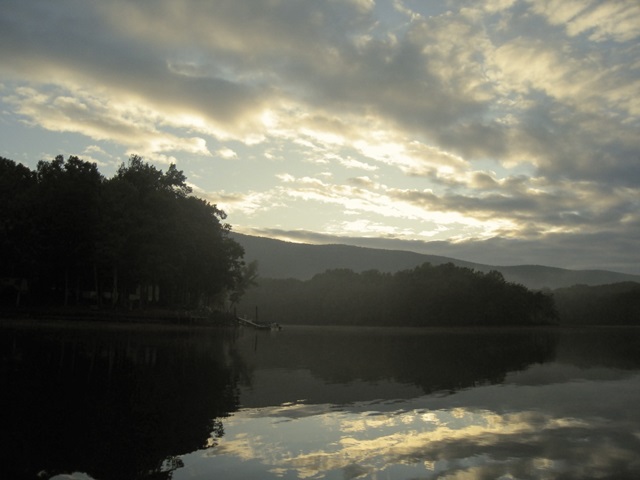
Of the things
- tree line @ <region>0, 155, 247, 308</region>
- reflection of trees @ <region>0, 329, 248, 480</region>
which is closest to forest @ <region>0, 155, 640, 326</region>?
tree line @ <region>0, 155, 247, 308</region>

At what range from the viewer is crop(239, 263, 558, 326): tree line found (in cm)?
12925

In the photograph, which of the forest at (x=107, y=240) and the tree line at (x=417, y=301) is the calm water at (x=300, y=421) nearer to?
the forest at (x=107, y=240)

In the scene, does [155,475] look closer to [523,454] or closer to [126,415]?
[126,415]

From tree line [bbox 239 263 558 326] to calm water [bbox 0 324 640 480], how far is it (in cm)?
9810

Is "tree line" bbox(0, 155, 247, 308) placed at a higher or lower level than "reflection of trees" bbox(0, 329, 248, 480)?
higher

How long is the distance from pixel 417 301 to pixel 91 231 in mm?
88289

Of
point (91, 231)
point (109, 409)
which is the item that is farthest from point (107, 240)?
point (109, 409)

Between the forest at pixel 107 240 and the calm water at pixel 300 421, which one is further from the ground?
the forest at pixel 107 240

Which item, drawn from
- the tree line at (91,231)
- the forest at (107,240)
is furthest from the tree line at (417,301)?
the tree line at (91,231)

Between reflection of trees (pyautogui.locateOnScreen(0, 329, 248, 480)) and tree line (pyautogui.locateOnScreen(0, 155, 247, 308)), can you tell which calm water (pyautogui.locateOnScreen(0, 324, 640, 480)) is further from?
tree line (pyautogui.locateOnScreen(0, 155, 247, 308))

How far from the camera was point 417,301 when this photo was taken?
134250 mm

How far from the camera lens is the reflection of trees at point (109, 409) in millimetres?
12008

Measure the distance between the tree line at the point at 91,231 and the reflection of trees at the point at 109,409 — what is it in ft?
101

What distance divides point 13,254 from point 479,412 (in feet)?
190
